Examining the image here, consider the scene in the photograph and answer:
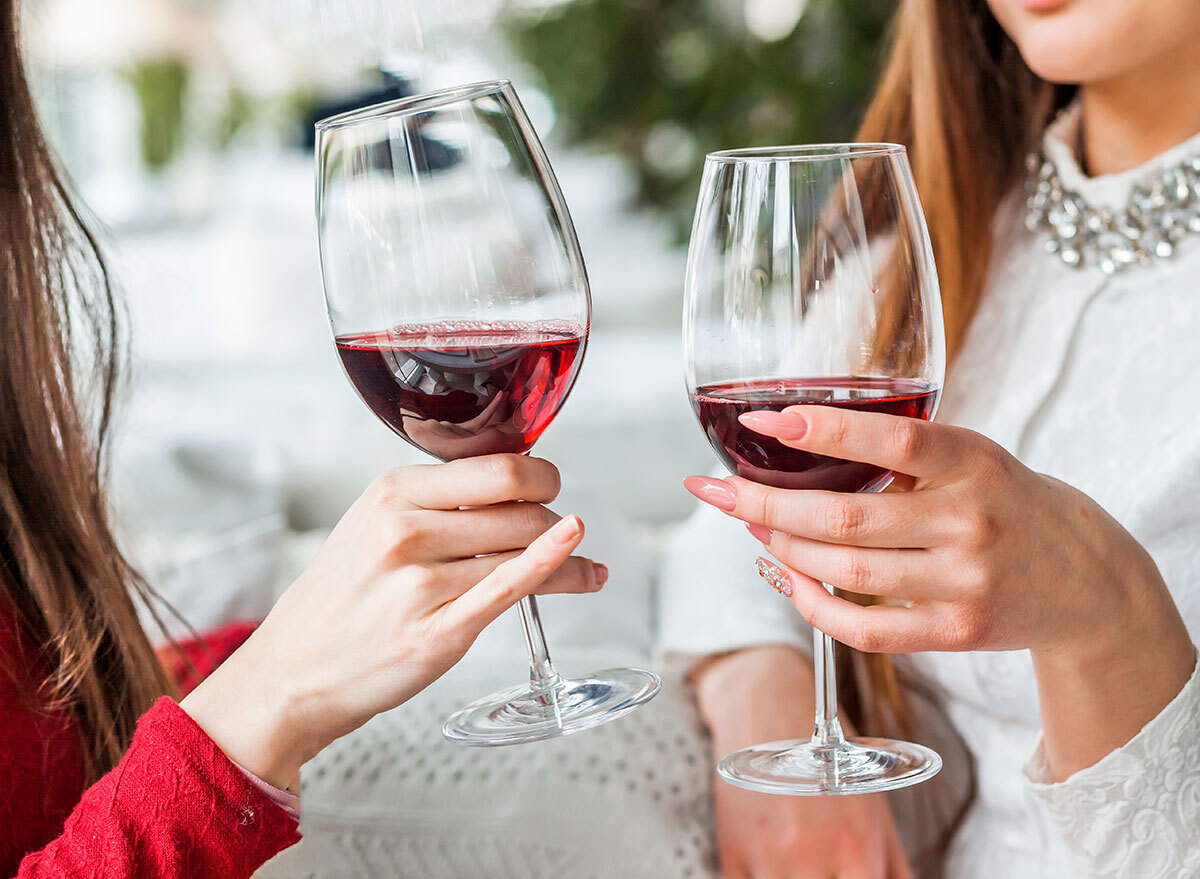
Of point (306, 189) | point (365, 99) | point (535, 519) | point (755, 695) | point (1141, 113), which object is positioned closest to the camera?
point (535, 519)

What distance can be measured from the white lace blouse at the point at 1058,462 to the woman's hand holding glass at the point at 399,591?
20.1 inches

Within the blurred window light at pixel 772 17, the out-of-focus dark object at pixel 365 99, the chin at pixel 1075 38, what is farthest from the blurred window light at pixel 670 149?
the chin at pixel 1075 38

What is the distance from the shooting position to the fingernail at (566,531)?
65cm

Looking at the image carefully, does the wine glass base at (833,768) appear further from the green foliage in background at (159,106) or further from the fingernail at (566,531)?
the green foliage in background at (159,106)

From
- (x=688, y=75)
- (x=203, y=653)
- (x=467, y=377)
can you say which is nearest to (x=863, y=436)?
(x=467, y=377)

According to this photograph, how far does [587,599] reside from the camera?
1.29 m

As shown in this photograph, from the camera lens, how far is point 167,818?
2.42 ft

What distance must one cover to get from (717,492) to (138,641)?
58 cm

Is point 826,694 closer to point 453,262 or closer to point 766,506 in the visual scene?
point 766,506

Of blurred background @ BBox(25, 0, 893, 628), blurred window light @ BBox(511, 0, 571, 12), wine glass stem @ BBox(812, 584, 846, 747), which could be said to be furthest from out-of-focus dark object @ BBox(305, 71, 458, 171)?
wine glass stem @ BBox(812, 584, 846, 747)

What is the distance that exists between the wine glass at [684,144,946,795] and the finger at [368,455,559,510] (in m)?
0.11

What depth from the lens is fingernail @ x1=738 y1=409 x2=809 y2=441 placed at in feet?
1.96

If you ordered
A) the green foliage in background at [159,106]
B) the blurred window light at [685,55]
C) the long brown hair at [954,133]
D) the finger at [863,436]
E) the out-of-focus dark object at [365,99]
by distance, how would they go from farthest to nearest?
the green foliage in background at [159,106]
the out-of-focus dark object at [365,99]
the blurred window light at [685,55]
the long brown hair at [954,133]
the finger at [863,436]

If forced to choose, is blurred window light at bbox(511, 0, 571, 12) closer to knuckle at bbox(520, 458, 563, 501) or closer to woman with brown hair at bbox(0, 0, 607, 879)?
woman with brown hair at bbox(0, 0, 607, 879)
